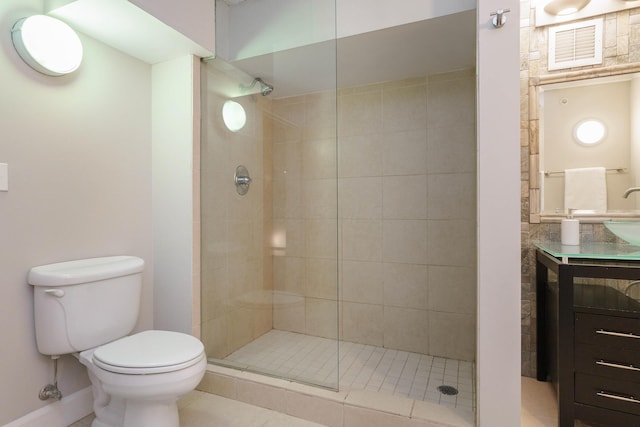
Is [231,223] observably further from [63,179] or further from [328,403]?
[328,403]

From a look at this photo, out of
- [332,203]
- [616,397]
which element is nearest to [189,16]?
[332,203]

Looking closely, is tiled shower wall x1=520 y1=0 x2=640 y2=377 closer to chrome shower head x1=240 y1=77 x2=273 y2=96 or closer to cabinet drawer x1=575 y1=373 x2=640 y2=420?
cabinet drawer x1=575 y1=373 x2=640 y2=420

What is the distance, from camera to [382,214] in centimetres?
255

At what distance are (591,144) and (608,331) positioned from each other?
1.04 meters

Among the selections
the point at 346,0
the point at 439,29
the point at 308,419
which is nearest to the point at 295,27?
the point at 346,0

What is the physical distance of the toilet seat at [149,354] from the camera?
1300mm

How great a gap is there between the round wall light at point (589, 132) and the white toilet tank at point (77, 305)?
8.45 feet

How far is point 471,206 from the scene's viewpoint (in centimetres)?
230

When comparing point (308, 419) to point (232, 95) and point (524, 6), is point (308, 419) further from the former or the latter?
point (524, 6)

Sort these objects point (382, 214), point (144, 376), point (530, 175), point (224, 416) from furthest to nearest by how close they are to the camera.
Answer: point (382, 214)
point (530, 175)
point (224, 416)
point (144, 376)

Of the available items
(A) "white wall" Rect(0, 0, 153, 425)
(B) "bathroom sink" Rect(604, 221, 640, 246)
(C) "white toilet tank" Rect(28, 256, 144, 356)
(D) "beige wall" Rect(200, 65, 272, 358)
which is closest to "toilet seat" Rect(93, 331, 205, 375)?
(C) "white toilet tank" Rect(28, 256, 144, 356)

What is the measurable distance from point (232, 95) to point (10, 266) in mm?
1438

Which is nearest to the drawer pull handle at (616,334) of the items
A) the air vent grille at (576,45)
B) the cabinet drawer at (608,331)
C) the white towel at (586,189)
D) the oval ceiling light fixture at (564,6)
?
the cabinet drawer at (608,331)

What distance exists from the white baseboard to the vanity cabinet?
2290 mm
